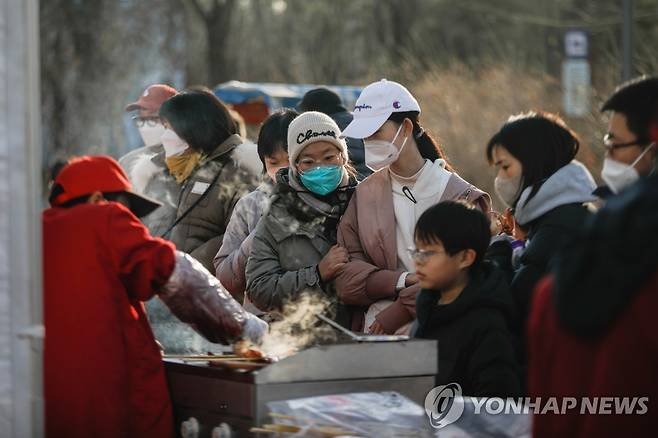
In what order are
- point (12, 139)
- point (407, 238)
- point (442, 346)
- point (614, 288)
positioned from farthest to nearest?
point (407, 238), point (442, 346), point (12, 139), point (614, 288)

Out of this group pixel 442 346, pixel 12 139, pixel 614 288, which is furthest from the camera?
pixel 442 346

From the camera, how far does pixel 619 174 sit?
4.76m

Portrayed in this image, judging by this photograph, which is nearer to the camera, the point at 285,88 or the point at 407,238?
the point at 407,238

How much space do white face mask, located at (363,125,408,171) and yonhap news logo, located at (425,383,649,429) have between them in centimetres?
139

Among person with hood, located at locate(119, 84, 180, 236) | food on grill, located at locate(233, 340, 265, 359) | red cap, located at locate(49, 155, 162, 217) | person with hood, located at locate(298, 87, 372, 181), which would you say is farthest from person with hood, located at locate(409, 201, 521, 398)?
person with hood, located at locate(298, 87, 372, 181)

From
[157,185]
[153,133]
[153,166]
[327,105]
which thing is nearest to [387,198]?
[157,185]

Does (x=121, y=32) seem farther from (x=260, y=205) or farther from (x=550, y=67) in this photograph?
(x=260, y=205)

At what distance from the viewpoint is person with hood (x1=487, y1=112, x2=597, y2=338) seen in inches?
208

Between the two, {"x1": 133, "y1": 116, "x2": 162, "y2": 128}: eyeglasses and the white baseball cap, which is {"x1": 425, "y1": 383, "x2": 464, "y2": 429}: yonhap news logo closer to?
the white baseball cap

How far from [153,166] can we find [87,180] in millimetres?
2741

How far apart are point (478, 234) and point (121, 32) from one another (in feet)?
90.3

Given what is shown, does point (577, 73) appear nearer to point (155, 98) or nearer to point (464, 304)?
point (155, 98)

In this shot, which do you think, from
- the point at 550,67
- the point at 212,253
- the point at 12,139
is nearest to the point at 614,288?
the point at 12,139

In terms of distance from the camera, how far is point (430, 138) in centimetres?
633
